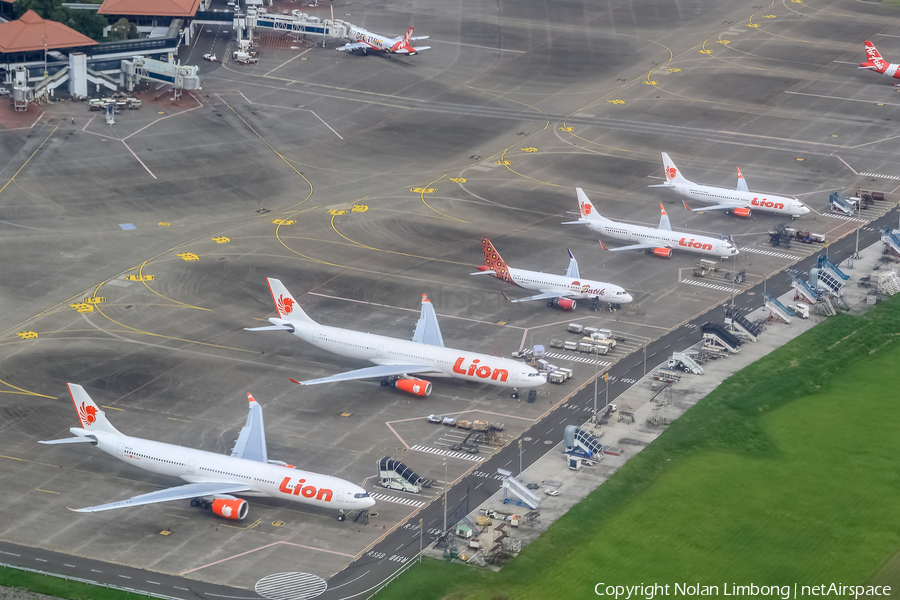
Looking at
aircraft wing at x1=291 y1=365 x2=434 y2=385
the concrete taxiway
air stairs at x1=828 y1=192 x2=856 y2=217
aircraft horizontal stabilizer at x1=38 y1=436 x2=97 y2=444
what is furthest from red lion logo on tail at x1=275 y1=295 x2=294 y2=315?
air stairs at x1=828 y1=192 x2=856 y2=217

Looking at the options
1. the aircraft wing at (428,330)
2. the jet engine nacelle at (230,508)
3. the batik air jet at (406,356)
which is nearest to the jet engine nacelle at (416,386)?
the batik air jet at (406,356)

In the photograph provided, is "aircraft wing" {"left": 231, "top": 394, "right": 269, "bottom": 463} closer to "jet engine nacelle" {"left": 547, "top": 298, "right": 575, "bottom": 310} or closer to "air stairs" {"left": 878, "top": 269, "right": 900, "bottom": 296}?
"jet engine nacelle" {"left": 547, "top": 298, "right": 575, "bottom": 310}

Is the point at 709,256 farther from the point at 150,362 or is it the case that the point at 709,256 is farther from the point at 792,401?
the point at 150,362

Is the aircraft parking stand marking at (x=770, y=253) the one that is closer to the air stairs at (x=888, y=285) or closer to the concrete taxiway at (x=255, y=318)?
the concrete taxiway at (x=255, y=318)

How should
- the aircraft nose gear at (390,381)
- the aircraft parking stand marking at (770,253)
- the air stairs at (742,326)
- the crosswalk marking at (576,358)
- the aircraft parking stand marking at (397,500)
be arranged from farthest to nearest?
the aircraft parking stand marking at (770,253)
the air stairs at (742,326)
the crosswalk marking at (576,358)
the aircraft nose gear at (390,381)
the aircraft parking stand marking at (397,500)

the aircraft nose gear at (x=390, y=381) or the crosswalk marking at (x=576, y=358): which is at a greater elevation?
the crosswalk marking at (x=576, y=358)

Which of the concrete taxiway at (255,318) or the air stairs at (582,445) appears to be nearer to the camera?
the concrete taxiway at (255,318)

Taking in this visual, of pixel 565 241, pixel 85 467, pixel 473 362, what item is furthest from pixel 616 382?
pixel 85 467
